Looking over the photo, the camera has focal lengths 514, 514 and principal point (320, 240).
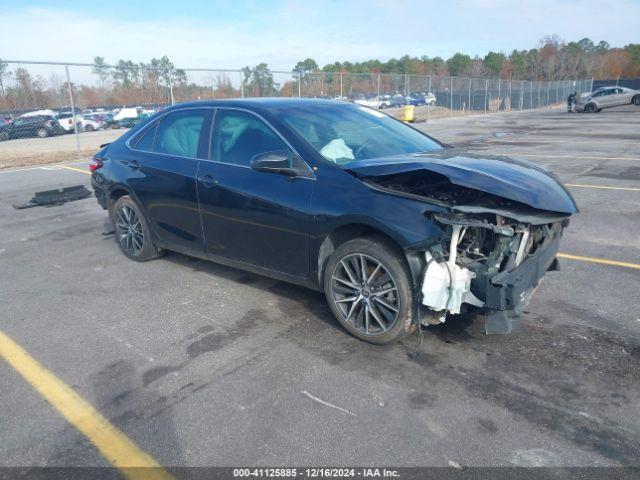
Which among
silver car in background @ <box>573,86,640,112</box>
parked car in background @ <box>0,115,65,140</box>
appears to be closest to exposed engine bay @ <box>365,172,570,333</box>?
parked car in background @ <box>0,115,65,140</box>

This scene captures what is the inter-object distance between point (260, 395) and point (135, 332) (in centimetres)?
140

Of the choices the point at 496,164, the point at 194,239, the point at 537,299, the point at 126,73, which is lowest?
the point at 537,299

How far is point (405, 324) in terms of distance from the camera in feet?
11.5

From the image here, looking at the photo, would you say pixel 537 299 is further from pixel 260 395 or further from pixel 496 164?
pixel 260 395

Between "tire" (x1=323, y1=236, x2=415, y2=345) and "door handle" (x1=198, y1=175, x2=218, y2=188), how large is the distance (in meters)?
1.31

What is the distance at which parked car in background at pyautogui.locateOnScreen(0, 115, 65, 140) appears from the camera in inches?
797

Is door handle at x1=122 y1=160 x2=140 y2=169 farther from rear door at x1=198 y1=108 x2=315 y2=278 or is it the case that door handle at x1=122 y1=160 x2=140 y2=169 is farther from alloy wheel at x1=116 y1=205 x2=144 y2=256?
rear door at x1=198 y1=108 x2=315 y2=278

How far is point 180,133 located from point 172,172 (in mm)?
408

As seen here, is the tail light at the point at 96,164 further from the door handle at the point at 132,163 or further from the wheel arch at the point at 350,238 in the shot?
the wheel arch at the point at 350,238

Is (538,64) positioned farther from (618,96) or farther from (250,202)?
(250,202)

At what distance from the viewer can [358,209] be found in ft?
11.7

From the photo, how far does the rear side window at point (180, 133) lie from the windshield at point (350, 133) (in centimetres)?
93

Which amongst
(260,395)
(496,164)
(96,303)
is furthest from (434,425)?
(96,303)

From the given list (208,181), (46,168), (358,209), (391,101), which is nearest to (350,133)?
(358,209)
